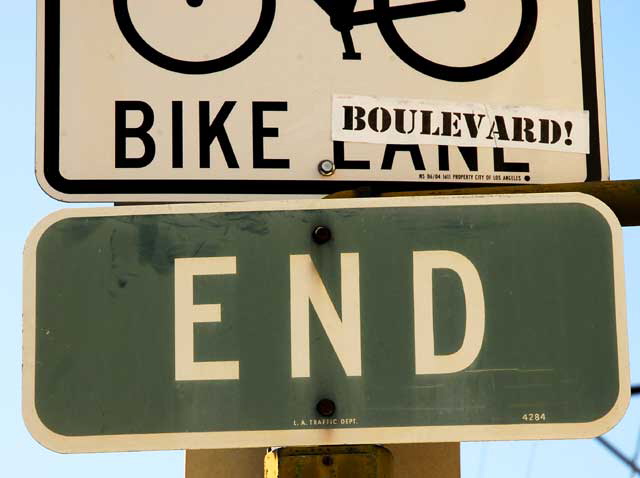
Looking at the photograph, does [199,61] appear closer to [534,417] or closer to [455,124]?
[455,124]

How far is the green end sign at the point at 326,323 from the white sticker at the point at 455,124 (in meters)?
0.39

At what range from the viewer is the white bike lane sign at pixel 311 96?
2217mm

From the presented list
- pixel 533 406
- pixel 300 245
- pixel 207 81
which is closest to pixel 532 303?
pixel 533 406

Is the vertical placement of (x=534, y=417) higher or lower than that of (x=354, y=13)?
lower

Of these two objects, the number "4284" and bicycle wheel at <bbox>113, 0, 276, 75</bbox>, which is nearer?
the number "4284"

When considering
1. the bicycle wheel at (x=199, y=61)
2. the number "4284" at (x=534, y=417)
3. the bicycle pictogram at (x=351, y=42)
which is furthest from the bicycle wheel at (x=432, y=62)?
the number "4284" at (x=534, y=417)

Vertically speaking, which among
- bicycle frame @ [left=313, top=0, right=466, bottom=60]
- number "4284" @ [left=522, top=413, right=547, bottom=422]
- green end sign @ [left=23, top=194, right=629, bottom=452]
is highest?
bicycle frame @ [left=313, top=0, right=466, bottom=60]

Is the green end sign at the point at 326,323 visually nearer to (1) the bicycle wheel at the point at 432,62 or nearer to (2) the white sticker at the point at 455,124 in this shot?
(2) the white sticker at the point at 455,124

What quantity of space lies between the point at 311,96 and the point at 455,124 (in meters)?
0.26

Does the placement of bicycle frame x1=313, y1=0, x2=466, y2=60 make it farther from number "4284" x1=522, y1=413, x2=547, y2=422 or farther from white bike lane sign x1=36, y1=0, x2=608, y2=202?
number "4284" x1=522, y1=413, x2=547, y2=422

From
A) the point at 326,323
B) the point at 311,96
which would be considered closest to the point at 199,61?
the point at 311,96

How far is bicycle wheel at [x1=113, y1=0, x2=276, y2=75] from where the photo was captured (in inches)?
89.3

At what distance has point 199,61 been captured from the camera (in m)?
2.27

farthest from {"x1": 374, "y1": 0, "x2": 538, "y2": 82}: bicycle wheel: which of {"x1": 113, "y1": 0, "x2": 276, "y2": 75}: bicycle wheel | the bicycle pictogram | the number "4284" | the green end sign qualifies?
the number "4284"
